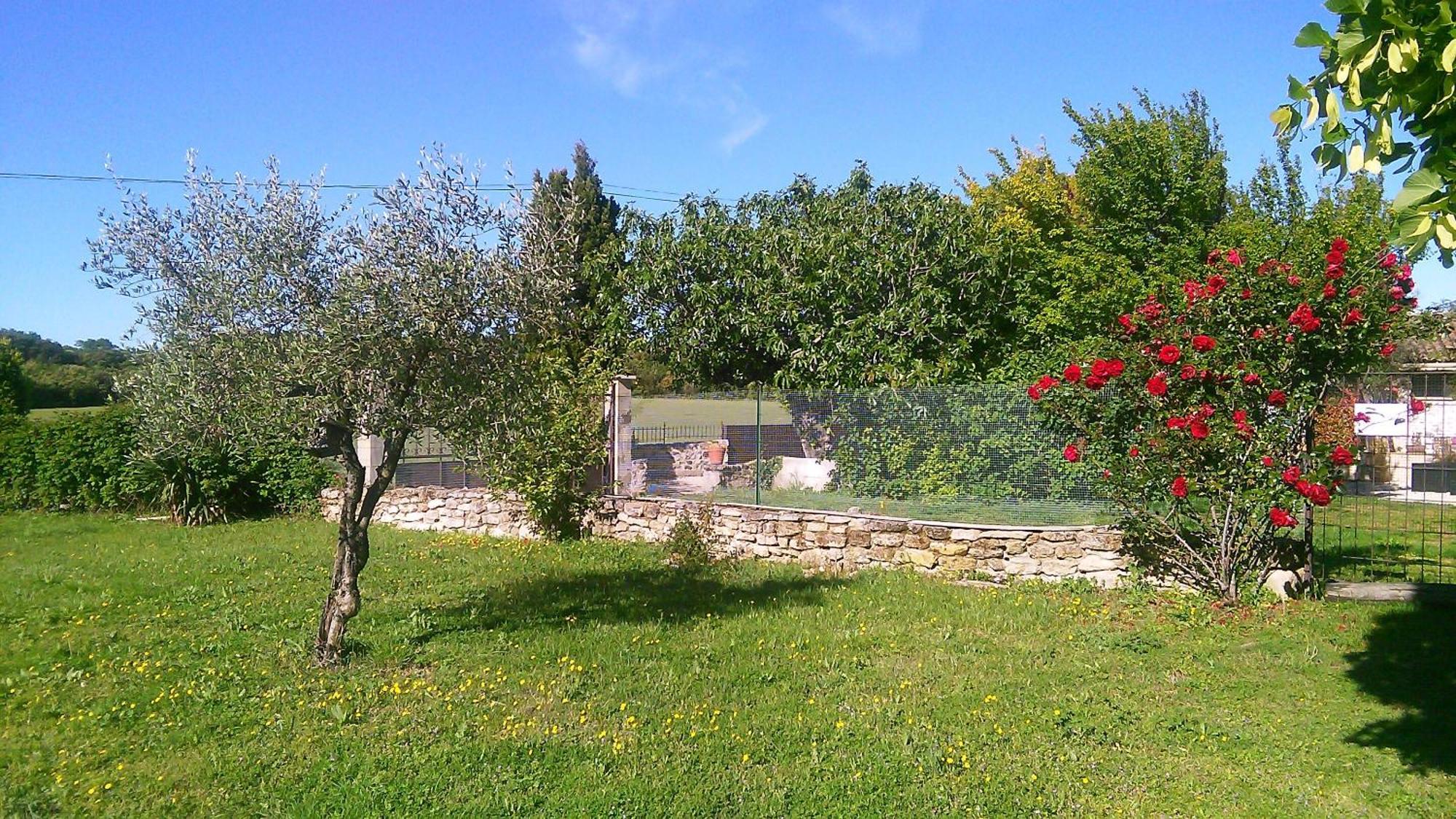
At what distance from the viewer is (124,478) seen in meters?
15.7

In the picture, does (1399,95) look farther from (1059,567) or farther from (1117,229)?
(1117,229)

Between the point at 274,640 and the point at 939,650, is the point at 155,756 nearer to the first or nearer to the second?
the point at 274,640

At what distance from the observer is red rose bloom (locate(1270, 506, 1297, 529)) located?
7.45 metres

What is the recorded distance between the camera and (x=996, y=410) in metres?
9.87

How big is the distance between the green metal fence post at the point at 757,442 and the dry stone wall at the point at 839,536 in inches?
12.9

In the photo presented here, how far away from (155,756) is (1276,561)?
8.44 meters

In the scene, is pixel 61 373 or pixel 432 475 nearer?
pixel 432 475

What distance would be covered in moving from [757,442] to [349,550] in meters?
5.65

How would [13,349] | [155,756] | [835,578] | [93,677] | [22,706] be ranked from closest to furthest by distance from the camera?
1. [155,756]
2. [22,706]
3. [93,677]
4. [835,578]
5. [13,349]

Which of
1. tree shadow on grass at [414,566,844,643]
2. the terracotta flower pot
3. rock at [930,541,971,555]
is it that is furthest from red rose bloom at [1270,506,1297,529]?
the terracotta flower pot

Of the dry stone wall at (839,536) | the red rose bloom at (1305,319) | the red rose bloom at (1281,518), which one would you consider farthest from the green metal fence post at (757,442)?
the red rose bloom at (1305,319)

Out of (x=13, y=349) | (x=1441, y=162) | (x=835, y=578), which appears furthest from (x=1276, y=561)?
(x=13, y=349)

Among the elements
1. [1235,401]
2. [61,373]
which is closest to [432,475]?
[1235,401]

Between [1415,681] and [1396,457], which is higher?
[1396,457]
